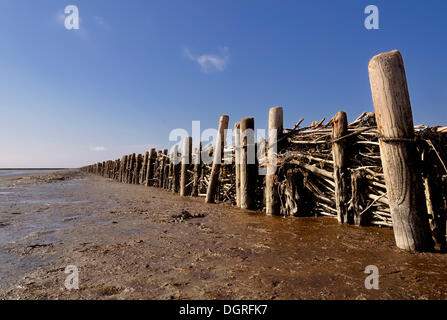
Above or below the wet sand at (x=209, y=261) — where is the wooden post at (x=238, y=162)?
above

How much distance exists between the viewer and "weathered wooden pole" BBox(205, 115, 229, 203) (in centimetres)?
740

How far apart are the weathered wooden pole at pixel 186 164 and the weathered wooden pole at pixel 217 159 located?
8.21 ft

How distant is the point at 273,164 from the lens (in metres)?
5.38

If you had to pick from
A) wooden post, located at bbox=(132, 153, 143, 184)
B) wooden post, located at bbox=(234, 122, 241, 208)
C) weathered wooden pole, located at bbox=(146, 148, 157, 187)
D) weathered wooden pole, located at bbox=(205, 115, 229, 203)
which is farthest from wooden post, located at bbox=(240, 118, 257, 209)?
wooden post, located at bbox=(132, 153, 143, 184)

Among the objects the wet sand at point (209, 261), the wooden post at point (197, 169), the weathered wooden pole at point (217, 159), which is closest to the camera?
the wet sand at point (209, 261)

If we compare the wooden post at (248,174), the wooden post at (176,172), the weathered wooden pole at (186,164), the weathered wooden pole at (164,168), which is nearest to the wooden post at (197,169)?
the weathered wooden pole at (186,164)

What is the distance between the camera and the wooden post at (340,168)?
4.17 m

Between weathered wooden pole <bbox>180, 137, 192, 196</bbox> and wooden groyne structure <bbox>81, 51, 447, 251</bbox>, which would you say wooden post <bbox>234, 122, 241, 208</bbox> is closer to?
wooden groyne structure <bbox>81, 51, 447, 251</bbox>

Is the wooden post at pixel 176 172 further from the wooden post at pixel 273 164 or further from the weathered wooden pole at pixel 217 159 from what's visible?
the wooden post at pixel 273 164

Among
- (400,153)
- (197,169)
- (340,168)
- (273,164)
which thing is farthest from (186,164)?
(400,153)

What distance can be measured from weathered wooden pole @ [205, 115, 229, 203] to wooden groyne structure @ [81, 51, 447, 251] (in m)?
0.03

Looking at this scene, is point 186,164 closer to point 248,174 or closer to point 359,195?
point 248,174
